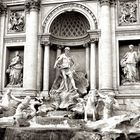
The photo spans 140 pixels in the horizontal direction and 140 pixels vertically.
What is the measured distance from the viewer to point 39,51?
779 inches

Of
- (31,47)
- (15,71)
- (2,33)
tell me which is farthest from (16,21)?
(15,71)

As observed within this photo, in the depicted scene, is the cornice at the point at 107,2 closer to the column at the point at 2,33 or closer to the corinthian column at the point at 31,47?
the corinthian column at the point at 31,47

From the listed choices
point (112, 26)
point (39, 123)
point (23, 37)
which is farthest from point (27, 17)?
point (39, 123)

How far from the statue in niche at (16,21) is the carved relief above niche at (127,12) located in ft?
25.4

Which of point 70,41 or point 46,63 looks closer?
point 46,63

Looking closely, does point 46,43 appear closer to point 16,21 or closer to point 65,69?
point 65,69

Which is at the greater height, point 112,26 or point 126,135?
point 112,26

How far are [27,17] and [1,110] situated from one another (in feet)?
26.5

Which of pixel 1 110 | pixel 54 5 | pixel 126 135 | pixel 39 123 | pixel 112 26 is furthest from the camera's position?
pixel 54 5

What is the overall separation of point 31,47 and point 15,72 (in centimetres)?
239

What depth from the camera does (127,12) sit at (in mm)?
19047

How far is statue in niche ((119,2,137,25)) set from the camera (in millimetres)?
18859

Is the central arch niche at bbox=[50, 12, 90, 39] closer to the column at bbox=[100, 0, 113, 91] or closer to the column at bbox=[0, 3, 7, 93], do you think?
the column at bbox=[100, 0, 113, 91]

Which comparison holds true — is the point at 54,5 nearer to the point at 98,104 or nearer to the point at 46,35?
the point at 46,35
